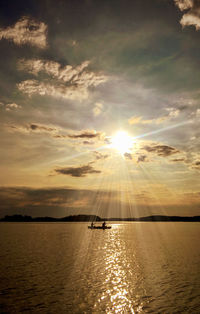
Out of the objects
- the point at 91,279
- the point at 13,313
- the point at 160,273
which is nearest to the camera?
the point at 13,313

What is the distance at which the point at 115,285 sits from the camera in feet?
84.1

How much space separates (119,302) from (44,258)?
25.2m

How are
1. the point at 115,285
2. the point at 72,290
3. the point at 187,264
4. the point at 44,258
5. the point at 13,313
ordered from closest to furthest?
1. the point at 13,313
2. the point at 72,290
3. the point at 115,285
4. the point at 187,264
5. the point at 44,258

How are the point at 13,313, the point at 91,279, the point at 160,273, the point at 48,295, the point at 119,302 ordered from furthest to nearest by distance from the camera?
the point at 160,273 → the point at 91,279 → the point at 48,295 → the point at 119,302 → the point at 13,313

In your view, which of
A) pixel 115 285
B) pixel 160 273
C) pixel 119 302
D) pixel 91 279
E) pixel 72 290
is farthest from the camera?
pixel 160 273

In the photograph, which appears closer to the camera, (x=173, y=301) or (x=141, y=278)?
(x=173, y=301)

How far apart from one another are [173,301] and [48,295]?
11.4m

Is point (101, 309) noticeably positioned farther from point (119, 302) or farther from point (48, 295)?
point (48, 295)

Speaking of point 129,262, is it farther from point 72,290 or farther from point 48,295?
point 48,295

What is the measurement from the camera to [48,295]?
22.1m

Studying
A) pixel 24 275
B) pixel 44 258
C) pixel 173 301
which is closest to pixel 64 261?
pixel 44 258

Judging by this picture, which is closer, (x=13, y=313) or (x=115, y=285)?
(x=13, y=313)

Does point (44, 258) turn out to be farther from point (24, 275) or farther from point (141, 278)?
point (141, 278)

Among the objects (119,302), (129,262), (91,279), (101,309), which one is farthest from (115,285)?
(129,262)
